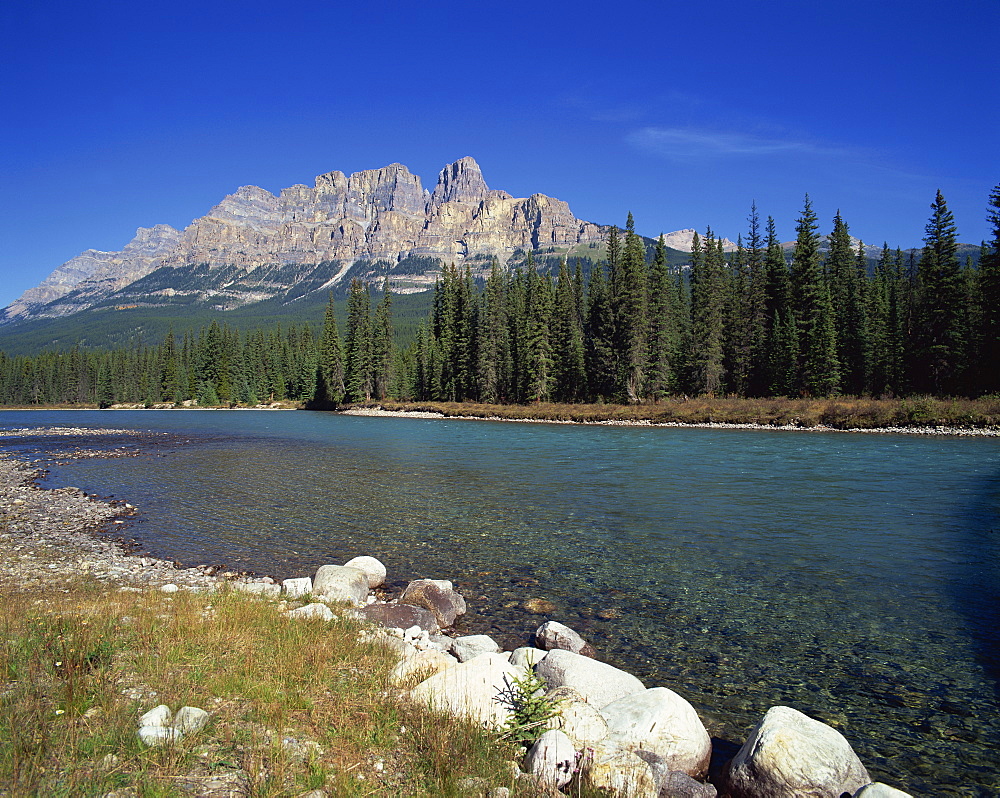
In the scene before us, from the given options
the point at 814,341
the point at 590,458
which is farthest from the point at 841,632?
the point at 814,341

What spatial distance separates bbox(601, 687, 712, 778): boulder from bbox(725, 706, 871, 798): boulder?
36cm

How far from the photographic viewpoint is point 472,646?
26.8ft

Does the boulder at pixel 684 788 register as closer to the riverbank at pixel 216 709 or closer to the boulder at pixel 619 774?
the boulder at pixel 619 774

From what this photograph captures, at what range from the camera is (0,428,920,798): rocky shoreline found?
4840 mm

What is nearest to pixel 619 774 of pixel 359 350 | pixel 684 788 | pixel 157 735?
pixel 684 788

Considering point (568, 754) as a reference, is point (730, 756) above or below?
below

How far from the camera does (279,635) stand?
6.93m

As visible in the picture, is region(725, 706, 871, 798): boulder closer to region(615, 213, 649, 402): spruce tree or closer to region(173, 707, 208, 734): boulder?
region(173, 707, 208, 734): boulder

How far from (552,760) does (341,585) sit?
657 centimetres

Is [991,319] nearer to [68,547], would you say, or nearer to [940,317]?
[940,317]

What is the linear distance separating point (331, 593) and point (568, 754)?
644 cm

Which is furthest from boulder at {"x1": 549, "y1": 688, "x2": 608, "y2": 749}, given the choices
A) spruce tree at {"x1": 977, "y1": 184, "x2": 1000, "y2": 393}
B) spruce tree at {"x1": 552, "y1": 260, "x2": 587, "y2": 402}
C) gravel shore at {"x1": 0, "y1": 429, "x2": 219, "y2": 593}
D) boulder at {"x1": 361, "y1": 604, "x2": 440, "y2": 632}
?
spruce tree at {"x1": 552, "y1": 260, "x2": 587, "y2": 402}

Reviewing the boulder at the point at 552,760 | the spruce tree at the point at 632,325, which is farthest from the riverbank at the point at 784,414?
the boulder at the point at 552,760

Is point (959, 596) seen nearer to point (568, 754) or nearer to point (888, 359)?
point (568, 754)
